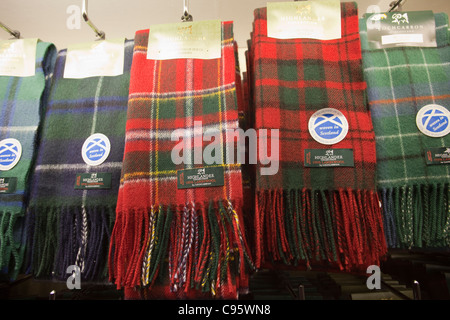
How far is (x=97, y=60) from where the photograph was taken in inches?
31.1

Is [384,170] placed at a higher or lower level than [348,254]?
higher

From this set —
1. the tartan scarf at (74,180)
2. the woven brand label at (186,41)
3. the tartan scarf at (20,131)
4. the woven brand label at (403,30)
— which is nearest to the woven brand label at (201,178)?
the tartan scarf at (74,180)

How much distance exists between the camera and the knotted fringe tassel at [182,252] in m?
0.55

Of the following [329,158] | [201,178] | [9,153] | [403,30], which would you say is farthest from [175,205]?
[403,30]

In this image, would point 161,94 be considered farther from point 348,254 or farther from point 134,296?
point 348,254

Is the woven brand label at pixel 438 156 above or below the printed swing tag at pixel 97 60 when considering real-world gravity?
below

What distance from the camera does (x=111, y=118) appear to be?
738 mm

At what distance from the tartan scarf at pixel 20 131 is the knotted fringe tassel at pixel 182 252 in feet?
0.90

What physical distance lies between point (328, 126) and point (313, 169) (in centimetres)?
11

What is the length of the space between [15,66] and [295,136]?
0.84 metres

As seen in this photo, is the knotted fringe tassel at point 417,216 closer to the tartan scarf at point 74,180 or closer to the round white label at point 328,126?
the round white label at point 328,126

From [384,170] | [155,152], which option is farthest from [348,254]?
[155,152]
